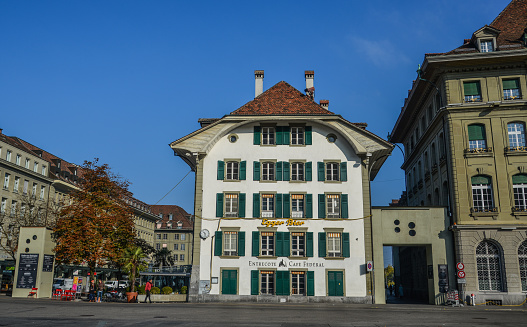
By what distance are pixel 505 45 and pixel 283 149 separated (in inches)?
698


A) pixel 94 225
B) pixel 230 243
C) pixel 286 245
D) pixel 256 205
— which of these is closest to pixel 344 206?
pixel 286 245

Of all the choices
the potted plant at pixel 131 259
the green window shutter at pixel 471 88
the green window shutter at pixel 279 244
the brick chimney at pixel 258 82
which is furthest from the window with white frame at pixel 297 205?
the potted plant at pixel 131 259

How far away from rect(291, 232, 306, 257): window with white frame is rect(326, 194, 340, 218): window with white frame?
103 inches

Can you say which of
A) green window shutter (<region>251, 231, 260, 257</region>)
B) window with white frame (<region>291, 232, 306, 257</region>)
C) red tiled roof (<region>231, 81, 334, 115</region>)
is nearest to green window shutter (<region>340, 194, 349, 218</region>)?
window with white frame (<region>291, 232, 306, 257</region>)

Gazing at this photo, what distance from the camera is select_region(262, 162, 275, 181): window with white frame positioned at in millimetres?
38625

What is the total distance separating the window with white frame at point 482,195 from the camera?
114 feet

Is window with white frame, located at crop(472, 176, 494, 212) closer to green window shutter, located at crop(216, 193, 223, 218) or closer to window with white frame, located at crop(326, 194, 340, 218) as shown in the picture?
window with white frame, located at crop(326, 194, 340, 218)

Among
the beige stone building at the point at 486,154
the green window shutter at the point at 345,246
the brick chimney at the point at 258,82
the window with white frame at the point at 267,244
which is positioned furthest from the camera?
the brick chimney at the point at 258,82

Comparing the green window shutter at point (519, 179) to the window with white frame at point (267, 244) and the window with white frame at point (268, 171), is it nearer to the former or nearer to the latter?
the window with white frame at point (268, 171)

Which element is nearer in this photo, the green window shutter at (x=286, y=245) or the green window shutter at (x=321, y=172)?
the green window shutter at (x=286, y=245)

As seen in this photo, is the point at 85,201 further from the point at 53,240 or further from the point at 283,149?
the point at 283,149

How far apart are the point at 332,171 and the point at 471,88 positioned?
11749 millimetres

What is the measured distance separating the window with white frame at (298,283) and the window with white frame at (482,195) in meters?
13.1

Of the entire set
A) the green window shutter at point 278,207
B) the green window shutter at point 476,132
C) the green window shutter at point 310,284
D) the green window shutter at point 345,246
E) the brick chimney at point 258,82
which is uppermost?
the brick chimney at point 258,82
